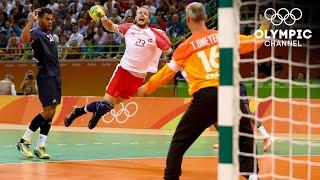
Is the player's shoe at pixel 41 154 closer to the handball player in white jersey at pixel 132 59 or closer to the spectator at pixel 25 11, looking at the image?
the handball player in white jersey at pixel 132 59

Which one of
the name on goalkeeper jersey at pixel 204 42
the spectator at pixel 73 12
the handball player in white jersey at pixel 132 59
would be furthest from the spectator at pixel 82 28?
the name on goalkeeper jersey at pixel 204 42

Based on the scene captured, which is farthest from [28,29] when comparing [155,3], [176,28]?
[155,3]

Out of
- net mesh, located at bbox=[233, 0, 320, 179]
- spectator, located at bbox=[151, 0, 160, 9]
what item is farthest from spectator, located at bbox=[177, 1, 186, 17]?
net mesh, located at bbox=[233, 0, 320, 179]

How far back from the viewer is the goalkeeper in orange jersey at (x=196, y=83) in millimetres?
6074

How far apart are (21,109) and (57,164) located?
9856 mm

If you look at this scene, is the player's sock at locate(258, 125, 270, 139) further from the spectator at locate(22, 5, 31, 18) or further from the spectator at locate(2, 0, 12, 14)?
the spectator at locate(2, 0, 12, 14)

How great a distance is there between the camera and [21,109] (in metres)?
18.4

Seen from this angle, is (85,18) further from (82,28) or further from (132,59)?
(132,59)

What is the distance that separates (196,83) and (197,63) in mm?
199

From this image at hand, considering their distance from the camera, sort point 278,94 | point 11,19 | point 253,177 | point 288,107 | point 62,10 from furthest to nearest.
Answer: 1. point 11,19
2. point 62,10
3. point 278,94
4. point 288,107
5. point 253,177

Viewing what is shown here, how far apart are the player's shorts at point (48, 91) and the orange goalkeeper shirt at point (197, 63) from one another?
3.81m

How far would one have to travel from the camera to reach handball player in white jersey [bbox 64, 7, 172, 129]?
31.8 feet

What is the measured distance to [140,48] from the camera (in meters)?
9.87

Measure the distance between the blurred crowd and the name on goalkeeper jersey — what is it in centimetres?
1289
